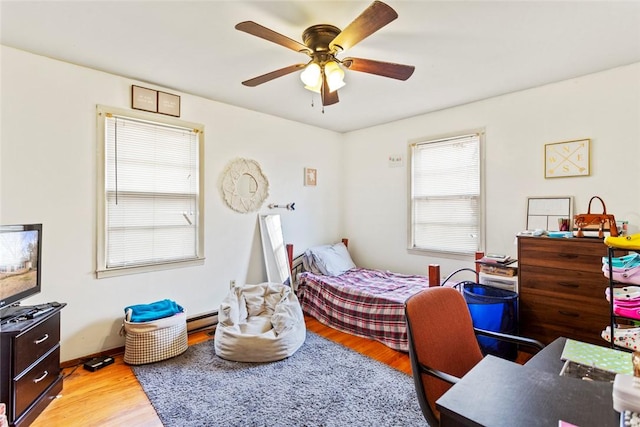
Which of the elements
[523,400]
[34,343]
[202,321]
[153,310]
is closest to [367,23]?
[523,400]

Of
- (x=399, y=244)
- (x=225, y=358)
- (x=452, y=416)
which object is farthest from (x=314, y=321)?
(x=452, y=416)

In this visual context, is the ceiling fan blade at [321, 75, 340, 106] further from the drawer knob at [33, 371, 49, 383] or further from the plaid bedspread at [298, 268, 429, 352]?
the drawer knob at [33, 371, 49, 383]

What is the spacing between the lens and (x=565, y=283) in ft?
7.93

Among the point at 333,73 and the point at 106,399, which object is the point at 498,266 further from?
the point at 106,399

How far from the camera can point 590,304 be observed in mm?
2311

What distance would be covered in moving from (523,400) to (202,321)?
121 inches

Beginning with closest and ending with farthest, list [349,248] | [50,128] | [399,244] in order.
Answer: [50,128]
[399,244]
[349,248]

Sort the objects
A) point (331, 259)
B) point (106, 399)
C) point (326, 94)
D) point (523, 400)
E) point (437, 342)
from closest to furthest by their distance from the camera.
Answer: point (523, 400) → point (437, 342) → point (106, 399) → point (326, 94) → point (331, 259)

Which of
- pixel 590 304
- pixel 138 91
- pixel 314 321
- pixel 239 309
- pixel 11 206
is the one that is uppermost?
pixel 138 91

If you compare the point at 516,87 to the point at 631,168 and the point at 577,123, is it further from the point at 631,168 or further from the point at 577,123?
the point at 631,168

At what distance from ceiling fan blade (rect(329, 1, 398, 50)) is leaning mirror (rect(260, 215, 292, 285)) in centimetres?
240

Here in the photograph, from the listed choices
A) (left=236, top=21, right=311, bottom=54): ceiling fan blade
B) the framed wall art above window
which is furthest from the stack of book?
(left=236, top=21, right=311, bottom=54): ceiling fan blade

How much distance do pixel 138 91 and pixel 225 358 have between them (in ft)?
8.28

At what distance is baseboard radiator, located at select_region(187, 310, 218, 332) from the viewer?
127 inches
